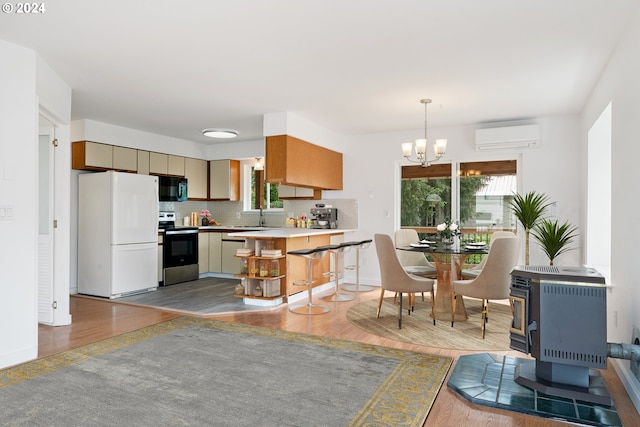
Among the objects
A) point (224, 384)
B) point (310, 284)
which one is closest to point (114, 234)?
point (310, 284)

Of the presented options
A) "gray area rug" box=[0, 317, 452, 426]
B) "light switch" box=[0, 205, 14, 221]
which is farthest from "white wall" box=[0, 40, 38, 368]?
"gray area rug" box=[0, 317, 452, 426]

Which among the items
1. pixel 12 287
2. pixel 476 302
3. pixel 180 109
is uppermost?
pixel 180 109

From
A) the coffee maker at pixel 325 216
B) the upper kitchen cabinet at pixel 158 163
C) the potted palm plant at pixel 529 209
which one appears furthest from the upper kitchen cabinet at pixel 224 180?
the potted palm plant at pixel 529 209

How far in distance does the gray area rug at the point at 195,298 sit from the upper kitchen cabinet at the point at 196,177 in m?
1.72

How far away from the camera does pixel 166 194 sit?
22.5 feet

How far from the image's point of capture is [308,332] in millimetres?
4004

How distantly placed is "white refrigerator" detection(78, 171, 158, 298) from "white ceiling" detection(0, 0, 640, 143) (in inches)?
41.1

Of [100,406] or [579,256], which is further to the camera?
[579,256]

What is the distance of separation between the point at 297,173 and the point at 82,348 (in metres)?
3.24

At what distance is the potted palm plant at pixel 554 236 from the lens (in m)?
5.05

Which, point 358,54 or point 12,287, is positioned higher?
point 358,54

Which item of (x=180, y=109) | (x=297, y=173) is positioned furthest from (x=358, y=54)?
(x=180, y=109)

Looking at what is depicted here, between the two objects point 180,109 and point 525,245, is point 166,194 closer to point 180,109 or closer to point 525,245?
point 180,109

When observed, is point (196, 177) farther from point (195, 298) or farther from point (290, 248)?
point (290, 248)
